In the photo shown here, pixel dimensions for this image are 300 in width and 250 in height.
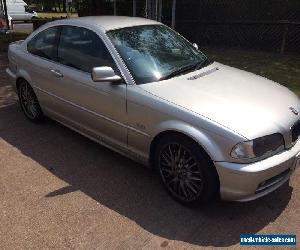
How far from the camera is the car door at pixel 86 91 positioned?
427 centimetres

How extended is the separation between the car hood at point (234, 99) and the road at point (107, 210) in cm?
88

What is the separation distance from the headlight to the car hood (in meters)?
0.06

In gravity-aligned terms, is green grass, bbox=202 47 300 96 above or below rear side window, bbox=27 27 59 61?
below

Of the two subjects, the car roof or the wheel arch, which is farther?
the wheel arch

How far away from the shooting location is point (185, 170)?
373 centimetres

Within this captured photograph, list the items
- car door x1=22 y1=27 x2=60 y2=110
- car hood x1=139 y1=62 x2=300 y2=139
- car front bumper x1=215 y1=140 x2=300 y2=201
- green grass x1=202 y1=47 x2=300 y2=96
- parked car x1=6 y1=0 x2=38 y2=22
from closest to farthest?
car front bumper x1=215 y1=140 x2=300 y2=201 < car hood x1=139 y1=62 x2=300 y2=139 < car door x1=22 y1=27 x2=60 y2=110 < green grass x1=202 y1=47 x2=300 y2=96 < parked car x1=6 y1=0 x2=38 y2=22

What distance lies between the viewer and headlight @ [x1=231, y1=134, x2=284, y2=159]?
3334mm

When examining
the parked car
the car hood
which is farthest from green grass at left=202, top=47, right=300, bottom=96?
the parked car

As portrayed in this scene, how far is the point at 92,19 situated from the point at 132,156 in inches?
77.1

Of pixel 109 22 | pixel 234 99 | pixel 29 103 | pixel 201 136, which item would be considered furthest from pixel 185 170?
pixel 29 103

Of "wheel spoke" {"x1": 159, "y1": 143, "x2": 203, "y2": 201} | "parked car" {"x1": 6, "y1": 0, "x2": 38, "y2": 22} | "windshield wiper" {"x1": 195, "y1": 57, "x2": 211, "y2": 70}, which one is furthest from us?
"parked car" {"x1": 6, "y1": 0, "x2": 38, "y2": 22}

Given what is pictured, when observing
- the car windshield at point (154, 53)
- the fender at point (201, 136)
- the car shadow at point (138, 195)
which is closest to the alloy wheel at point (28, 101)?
the car shadow at point (138, 195)

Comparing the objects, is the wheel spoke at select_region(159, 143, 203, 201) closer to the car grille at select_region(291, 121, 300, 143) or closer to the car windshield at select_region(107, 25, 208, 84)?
the car windshield at select_region(107, 25, 208, 84)

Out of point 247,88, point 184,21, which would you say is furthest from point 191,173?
point 184,21
